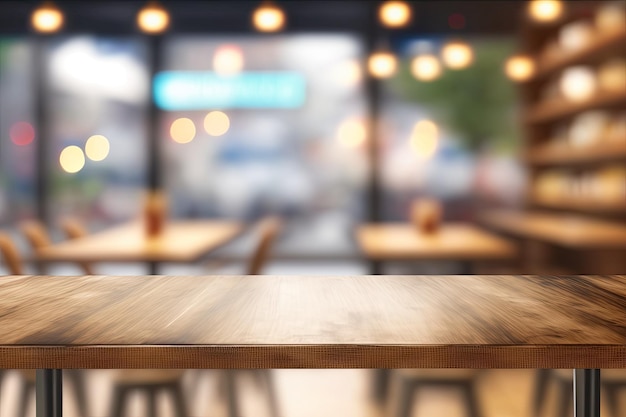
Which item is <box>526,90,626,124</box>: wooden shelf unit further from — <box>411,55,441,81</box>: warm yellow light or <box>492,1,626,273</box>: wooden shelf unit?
<box>411,55,441,81</box>: warm yellow light

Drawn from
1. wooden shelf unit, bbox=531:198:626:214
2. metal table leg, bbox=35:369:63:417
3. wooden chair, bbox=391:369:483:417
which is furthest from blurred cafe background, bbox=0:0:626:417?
metal table leg, bbox=35:369:63:417

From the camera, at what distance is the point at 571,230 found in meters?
4.50

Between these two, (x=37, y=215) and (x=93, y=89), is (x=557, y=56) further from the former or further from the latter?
(x=37, y=215)

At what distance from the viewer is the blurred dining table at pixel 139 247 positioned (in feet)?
11.1

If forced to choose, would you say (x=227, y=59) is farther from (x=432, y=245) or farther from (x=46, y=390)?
(x=46, y=390)

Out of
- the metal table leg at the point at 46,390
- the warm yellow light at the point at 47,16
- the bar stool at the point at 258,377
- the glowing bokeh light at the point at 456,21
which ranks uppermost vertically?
the glowing bokeh light at the point at 456,21

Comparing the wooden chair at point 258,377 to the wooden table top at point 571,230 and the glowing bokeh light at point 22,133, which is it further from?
the glowing bokeh light at point 22,133

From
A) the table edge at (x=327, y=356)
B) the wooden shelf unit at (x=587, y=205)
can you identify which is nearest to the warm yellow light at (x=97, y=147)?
the wooden shelf unit at (x=587, y=205)

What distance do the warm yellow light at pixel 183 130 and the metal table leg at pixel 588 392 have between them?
19.7 ft

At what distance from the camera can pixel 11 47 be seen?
682 cm

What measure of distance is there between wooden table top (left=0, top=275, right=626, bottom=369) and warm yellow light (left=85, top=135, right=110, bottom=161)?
545 centimetres

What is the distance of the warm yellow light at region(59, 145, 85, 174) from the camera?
6.91 metres

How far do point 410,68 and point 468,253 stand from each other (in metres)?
3.51

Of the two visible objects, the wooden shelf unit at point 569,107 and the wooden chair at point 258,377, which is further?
the wooden shelf unit at point 569,107
